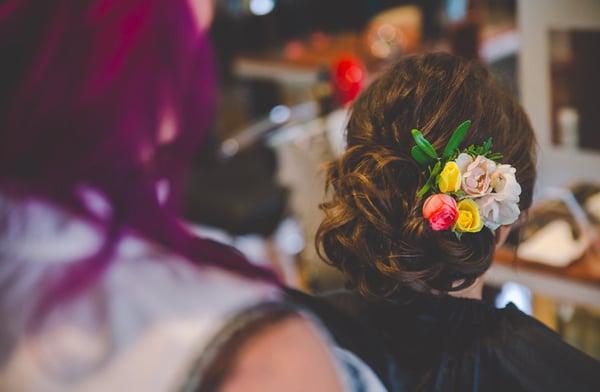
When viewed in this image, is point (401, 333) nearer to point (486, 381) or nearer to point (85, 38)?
point (486, 381)

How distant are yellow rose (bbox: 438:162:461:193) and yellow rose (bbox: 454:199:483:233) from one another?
0.14 ft

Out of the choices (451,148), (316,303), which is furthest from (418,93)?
(316,303)

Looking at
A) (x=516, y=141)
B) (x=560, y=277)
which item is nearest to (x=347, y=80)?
(x=560, y=277)

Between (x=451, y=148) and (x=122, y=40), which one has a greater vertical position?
(x=122, y=40)

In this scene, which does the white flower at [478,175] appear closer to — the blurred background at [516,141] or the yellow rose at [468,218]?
the yellow rose at [468,218]

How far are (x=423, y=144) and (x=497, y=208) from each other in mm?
161

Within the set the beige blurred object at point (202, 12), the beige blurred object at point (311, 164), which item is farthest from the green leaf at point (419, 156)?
the beige blurred object at point (311, 164)

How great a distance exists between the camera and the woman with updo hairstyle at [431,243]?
3.53 ft

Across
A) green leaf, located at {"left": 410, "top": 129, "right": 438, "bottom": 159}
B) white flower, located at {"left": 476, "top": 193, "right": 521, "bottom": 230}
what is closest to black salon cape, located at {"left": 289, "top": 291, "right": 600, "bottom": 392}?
white flower, located at {"left": 476, "top": 193, "right": 521, "bottom": 230}

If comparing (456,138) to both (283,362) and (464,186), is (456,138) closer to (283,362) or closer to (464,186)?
(464,186)

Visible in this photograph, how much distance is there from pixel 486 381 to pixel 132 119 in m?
0.78

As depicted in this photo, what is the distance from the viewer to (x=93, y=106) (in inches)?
22.1

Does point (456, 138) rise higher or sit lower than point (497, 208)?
higher

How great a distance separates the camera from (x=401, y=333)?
3.90ft
